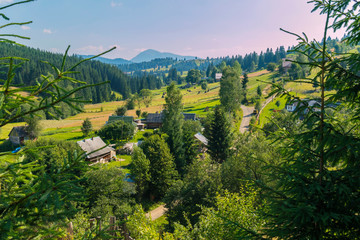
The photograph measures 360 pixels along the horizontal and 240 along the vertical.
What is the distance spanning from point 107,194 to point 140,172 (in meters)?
5.28

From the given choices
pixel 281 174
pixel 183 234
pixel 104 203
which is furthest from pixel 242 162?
pixel 281 174

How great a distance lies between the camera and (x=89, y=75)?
149m

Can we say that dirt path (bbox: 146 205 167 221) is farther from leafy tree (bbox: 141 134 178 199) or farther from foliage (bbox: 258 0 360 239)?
foliage (bbox: 258 0 360 239)

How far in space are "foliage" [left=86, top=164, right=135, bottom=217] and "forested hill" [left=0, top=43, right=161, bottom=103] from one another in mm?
101361

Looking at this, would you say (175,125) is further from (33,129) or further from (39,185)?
(33,129)

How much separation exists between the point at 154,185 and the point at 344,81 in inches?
1027

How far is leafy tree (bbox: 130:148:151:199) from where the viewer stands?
2684 cm

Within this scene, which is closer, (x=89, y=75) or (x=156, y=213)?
(x=156, y=213)

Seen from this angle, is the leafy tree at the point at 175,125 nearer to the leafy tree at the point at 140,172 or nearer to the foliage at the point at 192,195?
the leafy tree at the point at 140,172

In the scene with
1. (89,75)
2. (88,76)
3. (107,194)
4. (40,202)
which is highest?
(40,202)

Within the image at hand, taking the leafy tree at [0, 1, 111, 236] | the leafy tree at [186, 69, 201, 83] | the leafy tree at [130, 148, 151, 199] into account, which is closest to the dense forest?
the leafy tree at [186, 69, 201, 83]

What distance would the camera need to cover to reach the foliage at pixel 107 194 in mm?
20734

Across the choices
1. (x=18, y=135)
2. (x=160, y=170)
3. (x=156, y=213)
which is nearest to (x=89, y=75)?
(x=18, y=135)

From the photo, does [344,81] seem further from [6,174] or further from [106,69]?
[106,69]
